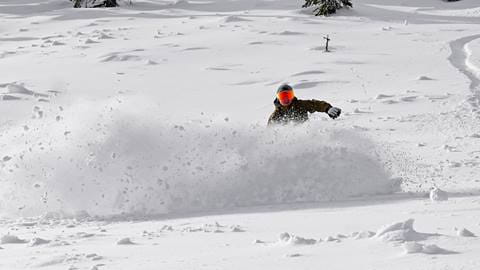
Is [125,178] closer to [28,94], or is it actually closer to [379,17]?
[28,94]

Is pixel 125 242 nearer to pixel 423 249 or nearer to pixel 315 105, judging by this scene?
pixel 423 249

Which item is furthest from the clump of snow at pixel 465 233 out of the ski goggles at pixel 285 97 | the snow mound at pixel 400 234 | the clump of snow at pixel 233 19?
the clump of snow at pixel 233 19

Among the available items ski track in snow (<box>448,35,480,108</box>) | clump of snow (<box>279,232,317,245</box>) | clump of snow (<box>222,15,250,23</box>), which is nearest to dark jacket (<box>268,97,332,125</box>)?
clump of snow (<box>279,232,317,245</box>)

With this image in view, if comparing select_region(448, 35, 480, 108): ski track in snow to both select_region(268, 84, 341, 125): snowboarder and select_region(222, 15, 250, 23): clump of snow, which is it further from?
select_region(222, 15, 250, 23): clump of snow

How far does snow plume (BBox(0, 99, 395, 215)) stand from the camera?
22.7 ft

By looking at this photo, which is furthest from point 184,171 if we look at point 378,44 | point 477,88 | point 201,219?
point 378,44

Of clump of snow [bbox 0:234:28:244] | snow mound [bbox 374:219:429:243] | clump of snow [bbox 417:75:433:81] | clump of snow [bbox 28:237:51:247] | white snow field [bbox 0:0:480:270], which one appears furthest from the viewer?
clump of snow [bbox 417:75:433:81]

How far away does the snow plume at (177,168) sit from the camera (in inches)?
273

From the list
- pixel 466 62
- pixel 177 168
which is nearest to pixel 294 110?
pixel 177 168

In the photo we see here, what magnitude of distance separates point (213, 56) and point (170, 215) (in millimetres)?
12931

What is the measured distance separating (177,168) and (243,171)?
25.6 inches

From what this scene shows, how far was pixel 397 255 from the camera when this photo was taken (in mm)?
3865

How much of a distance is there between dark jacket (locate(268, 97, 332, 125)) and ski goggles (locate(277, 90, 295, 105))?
5cm

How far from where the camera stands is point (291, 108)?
8.51 metres
